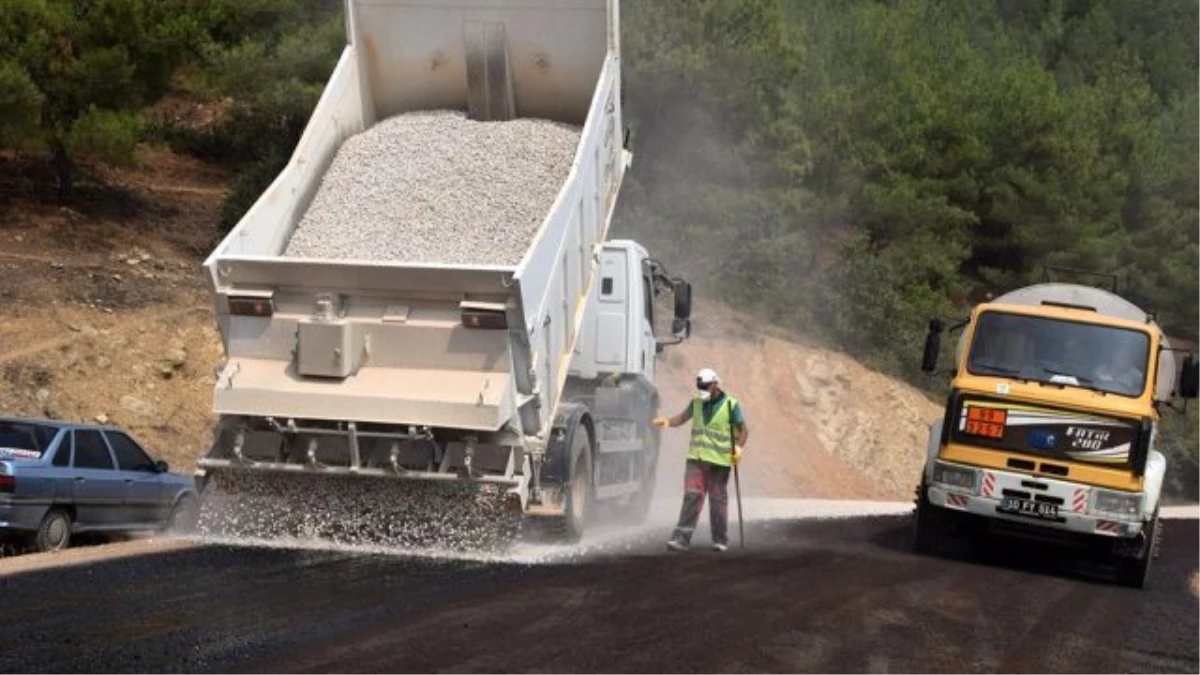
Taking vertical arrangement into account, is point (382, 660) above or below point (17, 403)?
above

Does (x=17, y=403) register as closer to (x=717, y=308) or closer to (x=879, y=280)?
(x=717, y=308)

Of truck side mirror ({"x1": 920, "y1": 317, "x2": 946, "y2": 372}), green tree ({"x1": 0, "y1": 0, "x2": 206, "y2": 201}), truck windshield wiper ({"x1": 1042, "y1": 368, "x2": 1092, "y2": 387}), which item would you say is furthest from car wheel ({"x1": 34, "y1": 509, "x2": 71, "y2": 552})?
green tree ({"x1": 0, "y1": 0, "x2": 206, "y2": 201})

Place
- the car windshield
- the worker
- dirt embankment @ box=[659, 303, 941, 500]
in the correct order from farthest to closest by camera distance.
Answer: dirt embankment @ box=[659, 303, 941, 500] < the worker < the car windshield

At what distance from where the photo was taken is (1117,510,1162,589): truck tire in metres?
14.2

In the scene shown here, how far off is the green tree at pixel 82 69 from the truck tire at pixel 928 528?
1450 cm

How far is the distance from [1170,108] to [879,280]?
22.2 metres

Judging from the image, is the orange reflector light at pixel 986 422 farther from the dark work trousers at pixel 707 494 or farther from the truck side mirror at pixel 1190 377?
the dark work trousers at pixel 707 494

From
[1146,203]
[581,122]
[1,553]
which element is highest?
[581,122]

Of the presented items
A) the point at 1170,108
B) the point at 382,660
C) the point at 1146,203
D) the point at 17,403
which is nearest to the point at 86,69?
the point at 17,403

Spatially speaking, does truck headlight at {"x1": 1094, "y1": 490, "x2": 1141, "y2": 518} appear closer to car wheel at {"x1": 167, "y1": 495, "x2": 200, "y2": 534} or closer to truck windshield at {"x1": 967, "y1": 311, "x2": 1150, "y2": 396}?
truck windshield at {"x1": 967, "y1": 311, "x2": 1150, "y2": 396}

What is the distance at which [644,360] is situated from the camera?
16047 mm

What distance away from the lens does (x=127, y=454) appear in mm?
15000

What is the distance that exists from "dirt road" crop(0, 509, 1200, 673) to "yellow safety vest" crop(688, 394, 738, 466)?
101cm

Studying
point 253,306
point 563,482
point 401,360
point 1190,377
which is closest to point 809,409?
point 1190,377
